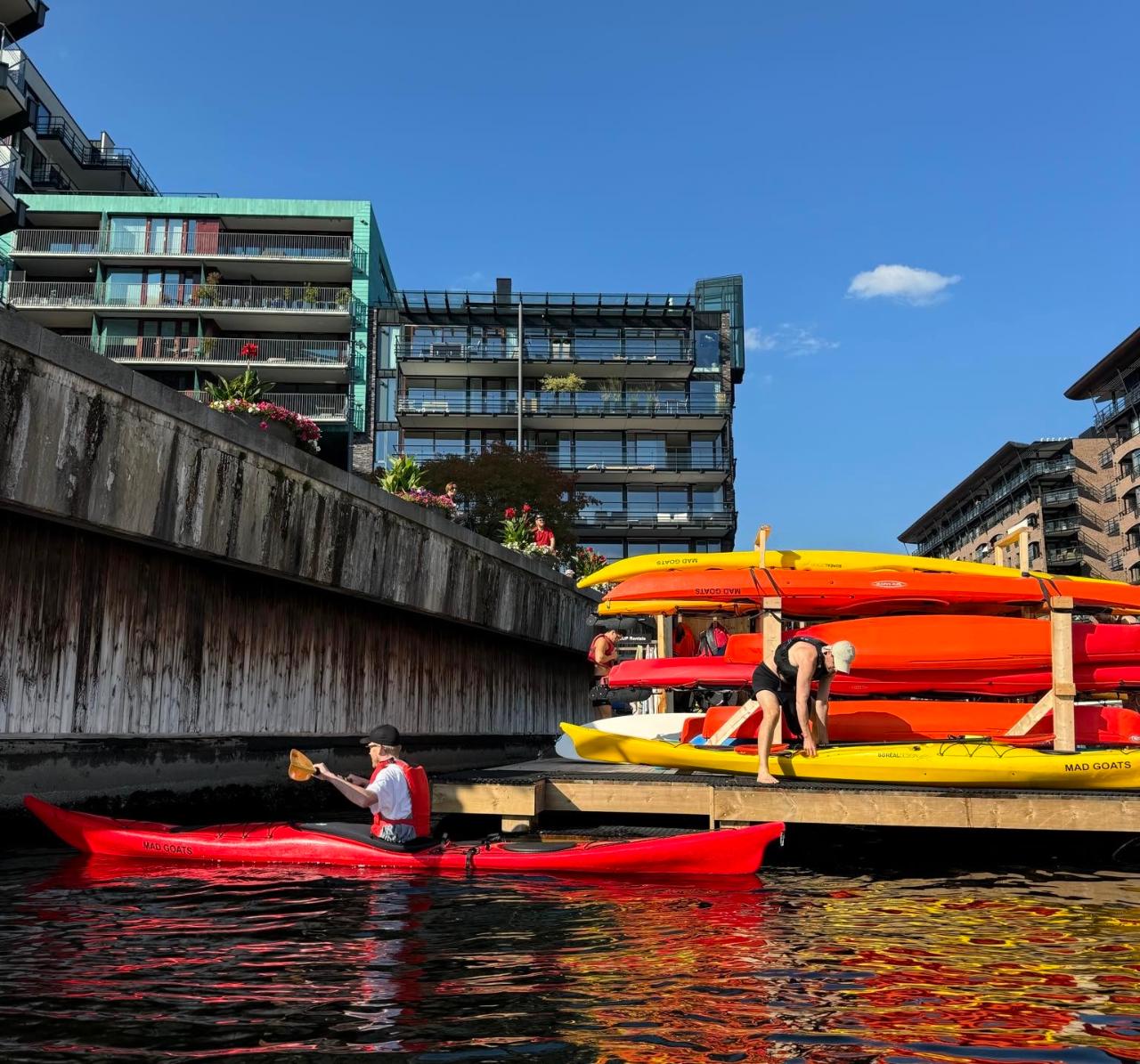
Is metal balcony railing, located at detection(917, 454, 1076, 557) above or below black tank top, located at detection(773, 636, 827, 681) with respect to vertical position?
above

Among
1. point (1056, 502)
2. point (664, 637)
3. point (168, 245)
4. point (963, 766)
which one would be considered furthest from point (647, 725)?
point (1056, 502)

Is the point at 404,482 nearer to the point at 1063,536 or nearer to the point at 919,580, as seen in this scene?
the point at 919,580

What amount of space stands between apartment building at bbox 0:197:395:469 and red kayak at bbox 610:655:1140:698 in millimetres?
40102

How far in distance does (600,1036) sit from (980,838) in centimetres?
800

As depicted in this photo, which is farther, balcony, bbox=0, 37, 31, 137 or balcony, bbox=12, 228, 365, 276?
balcony, bbox=12, 228, 365, 276

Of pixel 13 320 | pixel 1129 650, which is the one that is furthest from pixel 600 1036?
pixel 1129 650

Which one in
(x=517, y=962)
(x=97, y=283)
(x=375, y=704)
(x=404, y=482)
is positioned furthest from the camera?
(x=97, y=283)

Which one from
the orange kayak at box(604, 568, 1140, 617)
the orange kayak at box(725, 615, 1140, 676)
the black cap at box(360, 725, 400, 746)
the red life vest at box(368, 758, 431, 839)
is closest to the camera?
the black cap at box(360, 725, 400, 746)

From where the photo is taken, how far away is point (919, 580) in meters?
13.1

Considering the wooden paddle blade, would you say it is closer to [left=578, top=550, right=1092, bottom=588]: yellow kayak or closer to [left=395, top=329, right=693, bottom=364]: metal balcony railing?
[left=578, top=550, right=1092, bottom=588]: yellow kayak

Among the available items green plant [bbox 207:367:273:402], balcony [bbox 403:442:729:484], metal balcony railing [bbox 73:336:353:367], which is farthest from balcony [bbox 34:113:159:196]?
green plant [bbox 207:367:273:402]

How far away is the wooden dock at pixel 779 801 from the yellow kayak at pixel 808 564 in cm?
341

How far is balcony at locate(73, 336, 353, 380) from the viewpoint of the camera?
167ft

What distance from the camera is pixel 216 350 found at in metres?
51.7
